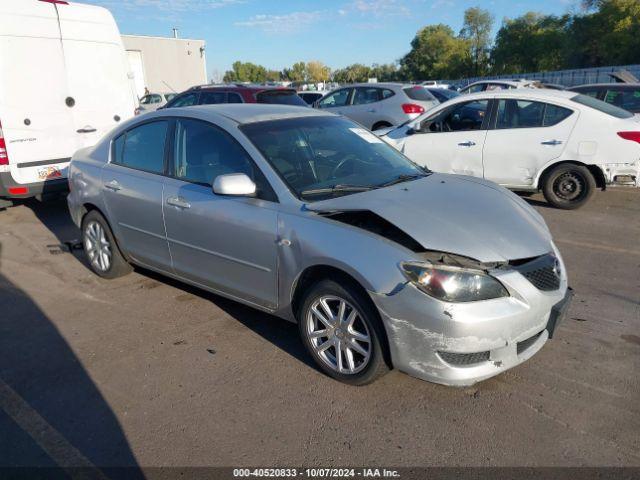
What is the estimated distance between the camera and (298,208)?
331cm

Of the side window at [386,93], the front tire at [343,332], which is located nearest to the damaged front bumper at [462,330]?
the front tire at [343,332]

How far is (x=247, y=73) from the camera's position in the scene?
114000 mm

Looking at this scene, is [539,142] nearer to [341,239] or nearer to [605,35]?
[341,239]

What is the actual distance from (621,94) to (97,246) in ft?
33.2

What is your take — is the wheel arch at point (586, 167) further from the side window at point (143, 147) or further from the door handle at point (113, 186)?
the door handle at point (113, 186)

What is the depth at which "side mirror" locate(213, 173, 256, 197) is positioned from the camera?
3.36 metres

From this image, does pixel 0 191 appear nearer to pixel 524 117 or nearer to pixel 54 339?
pixel 54 339

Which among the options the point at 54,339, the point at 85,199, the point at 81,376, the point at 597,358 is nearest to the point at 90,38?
the point at 85,199

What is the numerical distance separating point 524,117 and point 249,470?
20.8 feet

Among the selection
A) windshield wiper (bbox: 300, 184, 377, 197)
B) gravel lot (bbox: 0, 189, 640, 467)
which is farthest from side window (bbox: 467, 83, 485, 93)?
windshield wiper (bbox: 300, 184, 377, 197)

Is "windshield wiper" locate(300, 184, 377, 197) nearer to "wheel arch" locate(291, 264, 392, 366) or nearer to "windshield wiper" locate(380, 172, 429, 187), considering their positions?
"windshield wiper" locate(380, 172, 429, 187)

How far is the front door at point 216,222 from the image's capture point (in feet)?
11.4

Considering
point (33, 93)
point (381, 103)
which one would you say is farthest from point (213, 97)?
point (381, 103)

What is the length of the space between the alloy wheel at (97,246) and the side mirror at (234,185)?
7.04ft
